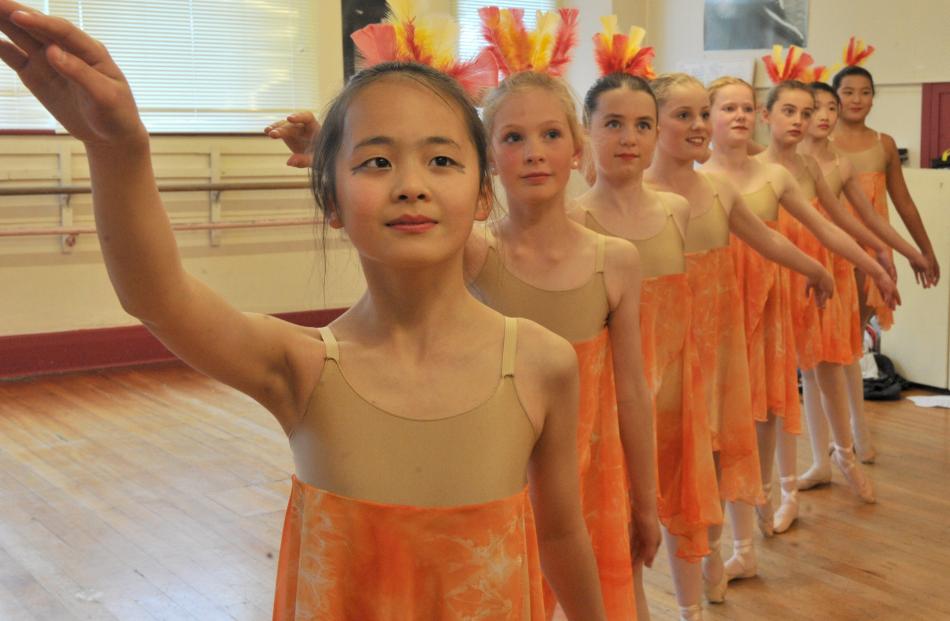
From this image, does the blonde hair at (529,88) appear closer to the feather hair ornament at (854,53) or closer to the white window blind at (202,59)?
the feather hair ornament at (854,53)

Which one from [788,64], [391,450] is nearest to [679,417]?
[391,450]

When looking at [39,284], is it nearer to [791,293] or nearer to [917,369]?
[791,293]

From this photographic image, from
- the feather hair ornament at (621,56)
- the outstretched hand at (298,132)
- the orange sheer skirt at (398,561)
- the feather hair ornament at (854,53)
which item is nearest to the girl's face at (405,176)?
the orange sheer skirt at (398,561)

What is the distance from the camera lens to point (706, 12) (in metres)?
7.72

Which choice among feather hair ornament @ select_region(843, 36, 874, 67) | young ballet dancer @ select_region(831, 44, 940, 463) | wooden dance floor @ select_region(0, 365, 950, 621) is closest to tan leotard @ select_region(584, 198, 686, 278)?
wooden dance floor @ select_region(0, 365, 950, 621)

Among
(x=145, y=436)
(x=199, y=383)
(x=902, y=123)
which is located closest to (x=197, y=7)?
(x=199, y=383)

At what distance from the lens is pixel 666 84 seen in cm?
309

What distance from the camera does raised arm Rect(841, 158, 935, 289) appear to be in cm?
443

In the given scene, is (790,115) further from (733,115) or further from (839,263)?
(839,263)

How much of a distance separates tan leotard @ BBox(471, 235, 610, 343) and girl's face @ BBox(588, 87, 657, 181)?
1.69ft

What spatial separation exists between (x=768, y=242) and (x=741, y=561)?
983mm

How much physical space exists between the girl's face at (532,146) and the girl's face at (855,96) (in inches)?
127

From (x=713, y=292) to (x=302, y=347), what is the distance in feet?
6.29

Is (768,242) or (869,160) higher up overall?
(869,160)
